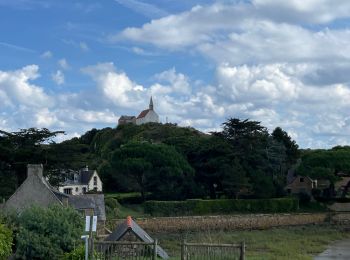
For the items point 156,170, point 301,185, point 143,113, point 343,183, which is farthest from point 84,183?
point 143,113

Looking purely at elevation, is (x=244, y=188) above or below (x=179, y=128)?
below

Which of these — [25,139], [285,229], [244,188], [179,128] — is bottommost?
[285,229]

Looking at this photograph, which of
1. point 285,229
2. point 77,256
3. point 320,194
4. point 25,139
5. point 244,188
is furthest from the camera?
point 320,194

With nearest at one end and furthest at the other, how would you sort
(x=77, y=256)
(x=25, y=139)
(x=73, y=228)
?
(x=77, y=256) → (x=73, y=228) → (x=25, y=139)

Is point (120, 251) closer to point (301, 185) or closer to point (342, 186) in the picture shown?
point (301, 185)

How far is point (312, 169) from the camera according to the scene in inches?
2692

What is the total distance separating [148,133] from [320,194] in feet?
107

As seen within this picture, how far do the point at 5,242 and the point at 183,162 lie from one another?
45775 millimetres

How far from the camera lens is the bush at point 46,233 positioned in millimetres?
21750

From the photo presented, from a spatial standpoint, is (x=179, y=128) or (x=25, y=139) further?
(x=179, y=128)

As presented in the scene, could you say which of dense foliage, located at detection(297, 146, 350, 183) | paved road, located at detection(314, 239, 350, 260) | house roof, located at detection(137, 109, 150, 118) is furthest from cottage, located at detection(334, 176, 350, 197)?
house roof, located at detection(137, 109, 150, 118)

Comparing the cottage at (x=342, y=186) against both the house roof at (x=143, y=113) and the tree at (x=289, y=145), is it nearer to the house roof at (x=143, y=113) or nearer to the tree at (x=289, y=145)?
the tree at (x=289, y=145)

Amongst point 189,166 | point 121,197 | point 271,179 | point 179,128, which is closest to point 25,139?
point 121,197

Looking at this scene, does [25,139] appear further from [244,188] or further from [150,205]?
[244,188]
